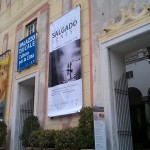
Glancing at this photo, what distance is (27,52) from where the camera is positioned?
540 inches

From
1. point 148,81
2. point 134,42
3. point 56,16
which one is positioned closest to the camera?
point 134,42

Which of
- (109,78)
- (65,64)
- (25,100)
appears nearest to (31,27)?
(25,100)

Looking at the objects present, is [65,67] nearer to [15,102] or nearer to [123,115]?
[123,115]

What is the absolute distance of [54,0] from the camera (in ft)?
43.0

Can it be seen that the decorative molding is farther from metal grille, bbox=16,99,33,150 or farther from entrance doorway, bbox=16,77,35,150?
metal grille, bbox=16,99,33,150

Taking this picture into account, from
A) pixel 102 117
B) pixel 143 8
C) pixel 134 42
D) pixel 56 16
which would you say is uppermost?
pixel 56 16

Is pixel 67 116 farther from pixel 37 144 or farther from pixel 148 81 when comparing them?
pixel 148 81

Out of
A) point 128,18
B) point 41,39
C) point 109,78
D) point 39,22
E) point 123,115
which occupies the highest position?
point 39,22

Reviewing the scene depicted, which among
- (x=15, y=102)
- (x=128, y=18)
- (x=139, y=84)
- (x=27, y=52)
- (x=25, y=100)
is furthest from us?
(x=139, y=84)

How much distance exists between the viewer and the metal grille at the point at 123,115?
8819 millimetres

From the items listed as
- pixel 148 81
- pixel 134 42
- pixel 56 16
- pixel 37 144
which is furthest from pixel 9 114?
pixel 148 81

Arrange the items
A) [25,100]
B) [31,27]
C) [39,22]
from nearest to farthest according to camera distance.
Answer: [39,22] < [25,100] < [31,27]

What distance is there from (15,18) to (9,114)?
19.5ft

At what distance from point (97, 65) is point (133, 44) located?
1.47 metres
